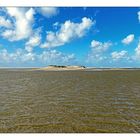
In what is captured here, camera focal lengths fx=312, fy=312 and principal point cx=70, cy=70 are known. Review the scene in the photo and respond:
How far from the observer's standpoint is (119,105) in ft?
47.8

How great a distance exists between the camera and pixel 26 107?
1410 cm

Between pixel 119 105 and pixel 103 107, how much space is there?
0.96 meters

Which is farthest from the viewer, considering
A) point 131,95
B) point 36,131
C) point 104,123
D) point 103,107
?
point 131,95

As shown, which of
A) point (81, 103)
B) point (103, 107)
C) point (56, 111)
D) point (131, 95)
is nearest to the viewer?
point (56, 111)

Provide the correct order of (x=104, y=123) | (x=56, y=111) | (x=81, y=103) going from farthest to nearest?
(x=81, y=103), (x=56, y=111), (x=104, y=123)

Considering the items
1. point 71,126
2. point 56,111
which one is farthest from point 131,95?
point 71,126

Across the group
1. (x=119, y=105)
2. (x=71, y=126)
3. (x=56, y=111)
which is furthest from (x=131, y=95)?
(x=71, y=126)
